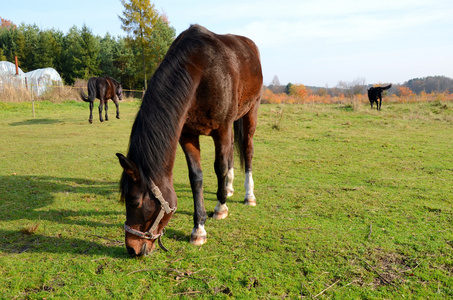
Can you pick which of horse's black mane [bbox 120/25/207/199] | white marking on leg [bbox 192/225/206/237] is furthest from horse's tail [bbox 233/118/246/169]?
horse's black mane [bbox 120/25/207/199]

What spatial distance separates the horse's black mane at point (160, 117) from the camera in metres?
2.15

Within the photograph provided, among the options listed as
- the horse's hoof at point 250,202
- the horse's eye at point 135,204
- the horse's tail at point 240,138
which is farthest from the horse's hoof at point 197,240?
the horse's tail at point 240,138

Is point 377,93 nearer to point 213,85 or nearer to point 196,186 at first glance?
point 213,85

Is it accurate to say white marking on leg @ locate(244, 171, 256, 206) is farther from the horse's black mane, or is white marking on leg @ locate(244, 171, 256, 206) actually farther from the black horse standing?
the black horse standing

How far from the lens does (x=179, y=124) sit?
93.4 inches

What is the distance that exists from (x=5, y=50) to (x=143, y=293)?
4580 cm

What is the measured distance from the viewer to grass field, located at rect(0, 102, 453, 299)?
2.05 metres

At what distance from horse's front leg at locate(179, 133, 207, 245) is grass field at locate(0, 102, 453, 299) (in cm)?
12

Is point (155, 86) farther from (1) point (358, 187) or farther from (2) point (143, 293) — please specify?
(1) point (358, 187)

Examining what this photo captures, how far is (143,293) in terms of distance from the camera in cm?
198

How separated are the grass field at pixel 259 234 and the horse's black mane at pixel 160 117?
2.70ft

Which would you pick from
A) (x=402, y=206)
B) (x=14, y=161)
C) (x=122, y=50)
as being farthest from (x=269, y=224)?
(x=122, y=50)

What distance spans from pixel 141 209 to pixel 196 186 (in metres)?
0.76

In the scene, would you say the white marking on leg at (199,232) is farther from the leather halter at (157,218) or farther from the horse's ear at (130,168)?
the horse's ear at (130,168)
